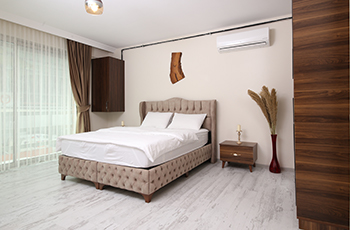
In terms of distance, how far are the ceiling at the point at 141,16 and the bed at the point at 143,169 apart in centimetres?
151

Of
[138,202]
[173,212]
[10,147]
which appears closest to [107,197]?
[138,202]

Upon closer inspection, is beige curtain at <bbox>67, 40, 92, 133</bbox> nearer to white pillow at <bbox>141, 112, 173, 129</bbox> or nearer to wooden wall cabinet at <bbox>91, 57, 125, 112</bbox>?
A: wooden wall cabinet at <bbox>91, 57, 125, 112</bbox>

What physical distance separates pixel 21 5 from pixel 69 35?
1.15 m

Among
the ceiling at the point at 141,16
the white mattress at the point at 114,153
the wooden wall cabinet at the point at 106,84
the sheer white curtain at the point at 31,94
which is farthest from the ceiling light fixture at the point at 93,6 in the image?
the wooden wall cabinet at the point at 106,84

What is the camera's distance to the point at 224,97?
161 inches

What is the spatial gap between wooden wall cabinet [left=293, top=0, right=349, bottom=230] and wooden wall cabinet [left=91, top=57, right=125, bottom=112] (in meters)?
4.03

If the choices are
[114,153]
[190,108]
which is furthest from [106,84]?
[114,153]

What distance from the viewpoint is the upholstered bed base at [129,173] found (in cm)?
233

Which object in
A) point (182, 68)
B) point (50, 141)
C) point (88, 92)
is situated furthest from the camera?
point (88, 92)

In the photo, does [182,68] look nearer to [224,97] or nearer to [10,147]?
[224,97]

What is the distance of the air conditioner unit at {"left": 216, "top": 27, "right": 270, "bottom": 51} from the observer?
357 centimetres

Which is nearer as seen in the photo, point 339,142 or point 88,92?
point 339,142

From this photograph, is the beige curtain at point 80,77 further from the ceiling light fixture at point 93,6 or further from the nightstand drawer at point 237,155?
the nightstand drawer at point 237,155

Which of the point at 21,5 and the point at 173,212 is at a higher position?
the point at 21,5
